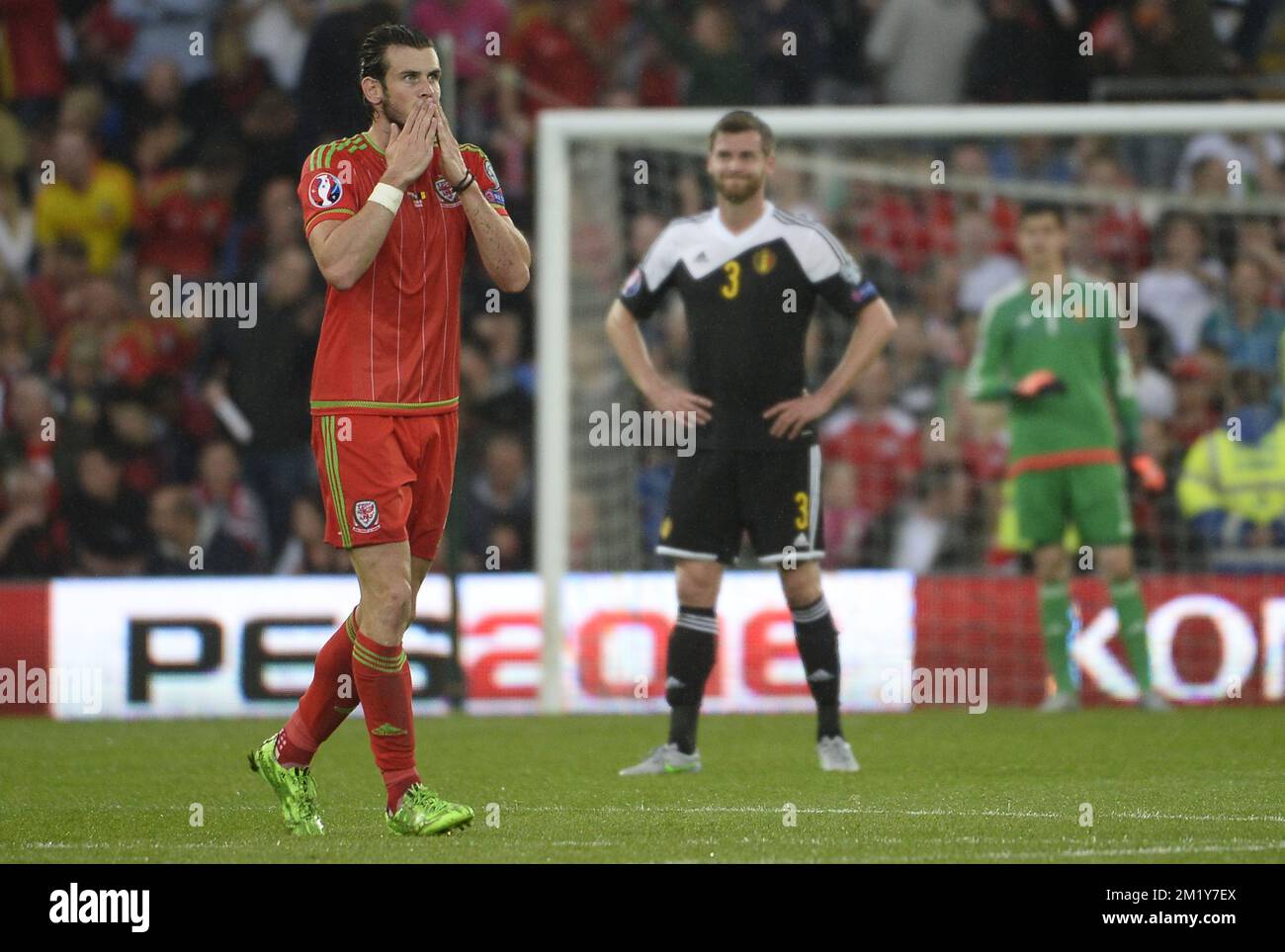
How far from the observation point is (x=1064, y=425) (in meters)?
10.8

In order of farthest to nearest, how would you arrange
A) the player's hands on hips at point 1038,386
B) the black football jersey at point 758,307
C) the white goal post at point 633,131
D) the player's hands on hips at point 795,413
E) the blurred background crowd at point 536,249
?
1. the blurred background crowd at point 536,249
2. the white goal post at point 633,131
3. the player's hands on hips at point 1038,386
4. the black football jersey at point 758,307
5. the player's hands on hips at point 795,413

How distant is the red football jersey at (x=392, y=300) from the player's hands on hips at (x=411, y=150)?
0.51 feet

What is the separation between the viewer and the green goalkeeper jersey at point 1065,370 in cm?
1075

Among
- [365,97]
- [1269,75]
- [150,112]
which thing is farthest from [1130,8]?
[365,97]

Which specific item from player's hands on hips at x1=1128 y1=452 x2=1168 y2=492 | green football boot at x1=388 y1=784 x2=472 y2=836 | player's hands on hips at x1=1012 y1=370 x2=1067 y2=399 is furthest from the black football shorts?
player's hands on hips at x1=1128 y1=452 x2=1168 y2=492

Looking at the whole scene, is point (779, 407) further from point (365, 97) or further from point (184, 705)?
point (184, 705)

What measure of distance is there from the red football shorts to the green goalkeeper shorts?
5.33 m

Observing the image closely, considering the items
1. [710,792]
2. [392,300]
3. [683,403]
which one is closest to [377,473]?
[392,300]

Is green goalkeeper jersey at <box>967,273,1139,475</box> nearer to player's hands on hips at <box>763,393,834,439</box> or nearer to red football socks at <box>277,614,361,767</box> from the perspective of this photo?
player's hands on hips at <box>763,393,834,439</box>

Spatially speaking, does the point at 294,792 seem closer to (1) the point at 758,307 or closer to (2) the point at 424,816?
(2) the point at 424,816

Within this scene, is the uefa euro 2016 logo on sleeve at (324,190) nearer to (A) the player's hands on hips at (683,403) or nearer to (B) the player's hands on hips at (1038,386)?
(A) the player's hands on hips at (683,403)

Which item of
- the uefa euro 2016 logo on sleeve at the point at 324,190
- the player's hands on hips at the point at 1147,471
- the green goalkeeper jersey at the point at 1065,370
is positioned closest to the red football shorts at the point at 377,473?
the uefa euro 2016 logo on sleeve at the point at 324,190

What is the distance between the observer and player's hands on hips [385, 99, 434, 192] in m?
5.76

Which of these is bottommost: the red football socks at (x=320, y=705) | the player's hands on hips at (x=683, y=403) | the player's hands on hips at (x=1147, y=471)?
the red football socks at (x=320, y=705)
